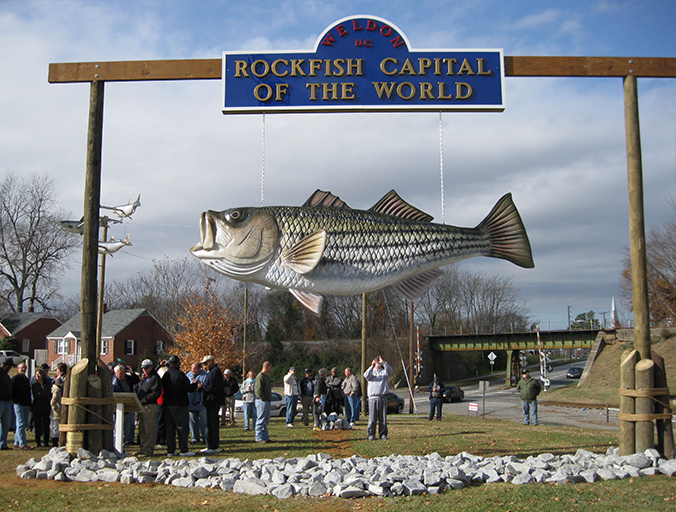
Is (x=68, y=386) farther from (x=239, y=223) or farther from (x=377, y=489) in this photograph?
(x=377, y=489)

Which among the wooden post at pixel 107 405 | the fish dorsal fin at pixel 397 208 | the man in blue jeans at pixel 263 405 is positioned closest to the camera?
the fish dorsal fin at pixel 397 208

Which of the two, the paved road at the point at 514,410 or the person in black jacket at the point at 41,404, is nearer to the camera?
the person in black jacket at the point at 41,404

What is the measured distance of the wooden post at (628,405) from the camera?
7.94 meters

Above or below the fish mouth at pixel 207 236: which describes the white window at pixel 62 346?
below

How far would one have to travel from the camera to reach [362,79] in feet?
24.4

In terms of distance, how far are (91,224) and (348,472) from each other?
5305 mm

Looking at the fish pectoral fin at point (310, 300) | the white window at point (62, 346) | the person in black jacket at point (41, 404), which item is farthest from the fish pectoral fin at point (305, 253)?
the white window at point (62, 346)

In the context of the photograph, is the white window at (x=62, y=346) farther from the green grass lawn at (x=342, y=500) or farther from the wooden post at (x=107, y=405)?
the wooden post at (x=107, y=405)

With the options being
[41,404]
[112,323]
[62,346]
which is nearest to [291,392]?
[41,404]

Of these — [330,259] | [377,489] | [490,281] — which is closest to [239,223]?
[330,259]

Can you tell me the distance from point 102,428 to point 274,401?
46.4 ft

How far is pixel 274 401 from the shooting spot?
71.9ft

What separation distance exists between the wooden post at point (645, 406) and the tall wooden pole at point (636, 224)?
0.72ft

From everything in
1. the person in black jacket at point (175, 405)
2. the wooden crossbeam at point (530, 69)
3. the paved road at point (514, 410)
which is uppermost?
the wooden crossbeam at point (530, 69)
